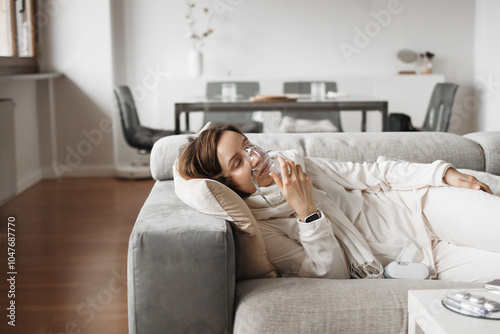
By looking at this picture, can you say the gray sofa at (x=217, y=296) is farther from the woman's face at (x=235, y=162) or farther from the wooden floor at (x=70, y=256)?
the wooden floor at (x=70, y=256)

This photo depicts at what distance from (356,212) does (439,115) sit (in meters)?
3.30

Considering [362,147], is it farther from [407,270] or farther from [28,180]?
[28,180]

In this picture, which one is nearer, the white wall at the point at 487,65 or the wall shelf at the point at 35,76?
the wall shelf at the point at 35,76

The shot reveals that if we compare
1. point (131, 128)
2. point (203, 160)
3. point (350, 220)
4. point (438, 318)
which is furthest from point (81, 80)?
point (438, 318)

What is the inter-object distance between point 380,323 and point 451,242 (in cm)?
51

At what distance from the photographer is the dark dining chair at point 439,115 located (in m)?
4.65

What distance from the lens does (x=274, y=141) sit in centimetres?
219

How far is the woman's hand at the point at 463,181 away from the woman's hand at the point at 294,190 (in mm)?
529

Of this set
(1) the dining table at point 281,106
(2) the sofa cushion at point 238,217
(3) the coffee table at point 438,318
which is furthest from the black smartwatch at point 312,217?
(1) the dining table at point 281,106

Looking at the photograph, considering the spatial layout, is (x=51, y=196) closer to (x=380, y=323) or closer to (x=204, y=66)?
(x=204, y=66)

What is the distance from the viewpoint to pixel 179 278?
4.69 feet

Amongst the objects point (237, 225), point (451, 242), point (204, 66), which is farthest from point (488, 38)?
point (237, 225)

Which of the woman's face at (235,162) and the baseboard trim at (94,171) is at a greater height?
the woman's face at (235,162)

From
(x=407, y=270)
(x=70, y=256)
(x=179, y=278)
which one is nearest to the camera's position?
(x=179, y=278)
